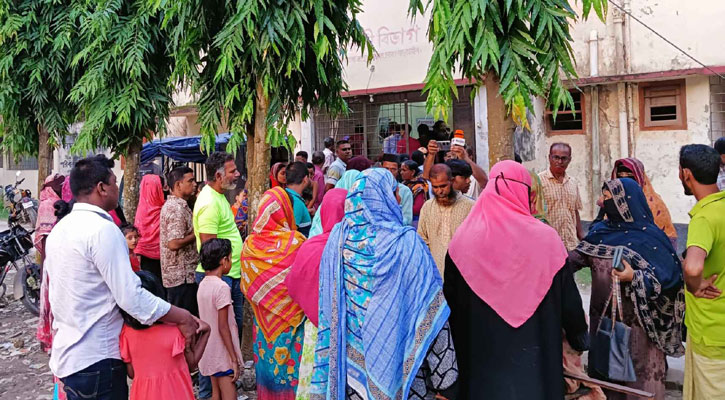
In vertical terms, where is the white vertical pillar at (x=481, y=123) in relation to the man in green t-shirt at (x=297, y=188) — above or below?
above

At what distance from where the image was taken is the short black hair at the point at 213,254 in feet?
15.3

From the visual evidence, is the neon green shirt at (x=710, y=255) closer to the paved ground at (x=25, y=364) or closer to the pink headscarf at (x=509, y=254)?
the pink headscarf at (x=509, y=254)

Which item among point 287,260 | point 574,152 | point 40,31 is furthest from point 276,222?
point 574,152

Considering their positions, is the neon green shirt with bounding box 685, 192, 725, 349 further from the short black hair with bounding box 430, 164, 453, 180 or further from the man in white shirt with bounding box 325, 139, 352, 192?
the man in white shirt with bounding box 325, 139, 352, 192

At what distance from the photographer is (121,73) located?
8.38 m

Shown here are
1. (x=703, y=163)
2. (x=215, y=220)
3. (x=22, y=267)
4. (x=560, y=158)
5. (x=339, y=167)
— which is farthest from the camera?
(x=22, y=267)

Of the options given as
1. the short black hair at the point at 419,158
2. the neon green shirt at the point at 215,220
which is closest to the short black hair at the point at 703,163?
the neon green shirt at the point at 215,220

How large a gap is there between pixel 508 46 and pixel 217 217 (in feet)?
8.84

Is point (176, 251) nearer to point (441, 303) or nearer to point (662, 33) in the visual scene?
point (441, 303)

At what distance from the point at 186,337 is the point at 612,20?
10.1 meters

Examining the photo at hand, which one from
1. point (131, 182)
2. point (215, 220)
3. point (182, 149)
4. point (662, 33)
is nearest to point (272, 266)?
point (215, 220)

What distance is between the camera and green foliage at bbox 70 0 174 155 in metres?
8.14

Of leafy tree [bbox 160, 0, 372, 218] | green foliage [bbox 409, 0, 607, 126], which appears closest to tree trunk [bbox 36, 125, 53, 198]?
leafy tree [bbox 160, 0, 372, 218]

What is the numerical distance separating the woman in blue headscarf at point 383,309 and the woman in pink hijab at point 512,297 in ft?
0.53
